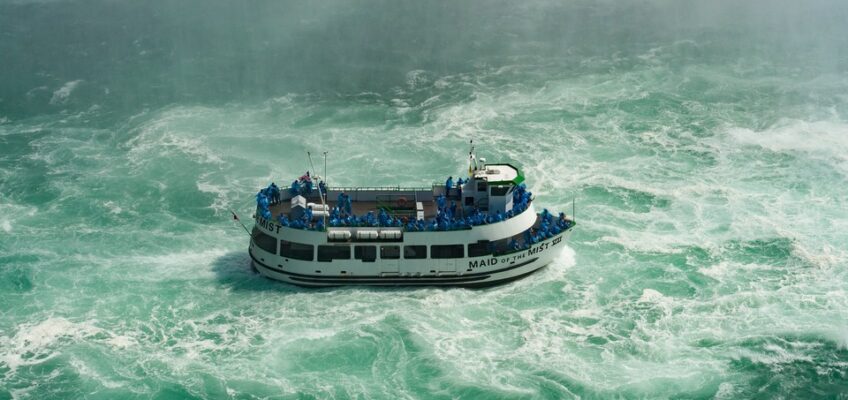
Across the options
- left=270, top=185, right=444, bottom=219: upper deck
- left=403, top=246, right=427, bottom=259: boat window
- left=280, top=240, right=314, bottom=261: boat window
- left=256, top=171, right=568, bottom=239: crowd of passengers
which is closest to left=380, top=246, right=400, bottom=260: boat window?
Result: left=403, top=246, right=427, bottom=259: boat window

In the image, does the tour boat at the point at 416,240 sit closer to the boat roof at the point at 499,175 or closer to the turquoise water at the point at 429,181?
the boat roof at the point at 499,175

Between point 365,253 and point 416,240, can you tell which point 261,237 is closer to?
point 365,253

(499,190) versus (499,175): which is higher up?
(499,175)

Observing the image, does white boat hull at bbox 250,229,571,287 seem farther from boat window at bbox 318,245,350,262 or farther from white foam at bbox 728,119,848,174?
white foam at bbox 728,119,848,174

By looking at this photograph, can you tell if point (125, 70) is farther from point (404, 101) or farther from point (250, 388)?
point (250, 388)

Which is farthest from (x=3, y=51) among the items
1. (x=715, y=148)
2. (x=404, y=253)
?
(x=715, y=148)

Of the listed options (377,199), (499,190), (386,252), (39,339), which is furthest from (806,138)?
(39,339)
